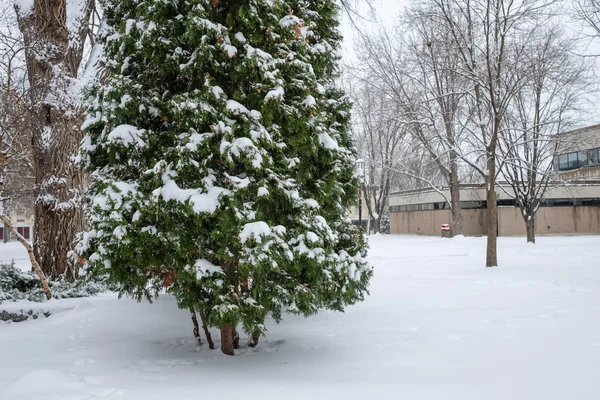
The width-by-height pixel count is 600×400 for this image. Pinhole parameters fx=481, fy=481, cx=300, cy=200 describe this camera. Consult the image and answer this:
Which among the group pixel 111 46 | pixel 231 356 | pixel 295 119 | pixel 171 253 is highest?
pixel 111 46

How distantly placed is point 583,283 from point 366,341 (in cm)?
647

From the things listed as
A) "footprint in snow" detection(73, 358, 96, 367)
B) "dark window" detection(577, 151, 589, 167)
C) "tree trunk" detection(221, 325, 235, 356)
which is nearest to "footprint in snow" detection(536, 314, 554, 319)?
"tree trunk" detection(221, 325, 235, 356)

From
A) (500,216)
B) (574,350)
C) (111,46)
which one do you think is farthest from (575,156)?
(111,46)

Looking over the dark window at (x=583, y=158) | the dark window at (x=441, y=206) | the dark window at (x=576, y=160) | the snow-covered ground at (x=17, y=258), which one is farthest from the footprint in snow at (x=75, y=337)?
the dark window at (x=583, y=158)

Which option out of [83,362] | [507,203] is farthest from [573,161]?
[83,362]

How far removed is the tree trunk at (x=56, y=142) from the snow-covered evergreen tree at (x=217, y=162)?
15.5 feet

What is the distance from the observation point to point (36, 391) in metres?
4.30

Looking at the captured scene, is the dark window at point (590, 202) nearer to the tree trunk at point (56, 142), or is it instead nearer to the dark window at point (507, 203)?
the dark window at point (507, 203)

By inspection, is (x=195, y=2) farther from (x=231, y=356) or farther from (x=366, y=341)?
(x=366, y=341)

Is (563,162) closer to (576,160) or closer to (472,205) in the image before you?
(576,160)

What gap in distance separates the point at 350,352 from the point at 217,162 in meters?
2.89

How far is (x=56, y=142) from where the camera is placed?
9930 mm

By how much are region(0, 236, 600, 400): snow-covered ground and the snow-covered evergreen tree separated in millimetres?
796

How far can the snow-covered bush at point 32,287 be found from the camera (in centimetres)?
870
